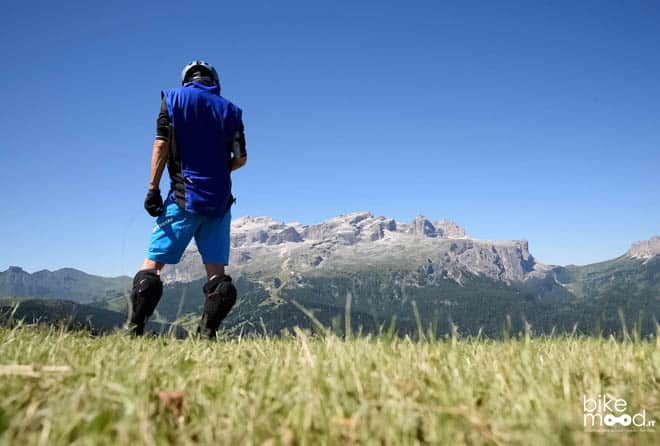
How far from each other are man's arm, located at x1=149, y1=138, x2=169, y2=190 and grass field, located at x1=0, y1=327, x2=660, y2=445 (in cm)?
479

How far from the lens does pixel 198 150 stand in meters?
7.83

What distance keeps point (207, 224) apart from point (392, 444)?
22.2 ft

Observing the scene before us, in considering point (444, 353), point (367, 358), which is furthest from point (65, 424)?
point (444, 353)

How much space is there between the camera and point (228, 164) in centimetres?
826

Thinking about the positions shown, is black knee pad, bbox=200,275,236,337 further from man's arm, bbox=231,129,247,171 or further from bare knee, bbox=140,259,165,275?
man's arm, bbox=231,129,247,171

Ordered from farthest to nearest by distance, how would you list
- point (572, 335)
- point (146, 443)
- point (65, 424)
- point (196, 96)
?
1. point (196, 96)
2. point (572, 335)
3. point (65, 424)
4. point (146, 443)

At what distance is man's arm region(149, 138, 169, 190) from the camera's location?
7695 millimetres

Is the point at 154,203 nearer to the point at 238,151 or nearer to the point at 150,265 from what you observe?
the point at 150,265

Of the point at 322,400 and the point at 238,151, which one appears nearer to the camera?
the point at 322,400

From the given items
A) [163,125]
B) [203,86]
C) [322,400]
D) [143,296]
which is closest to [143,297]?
[143,296]

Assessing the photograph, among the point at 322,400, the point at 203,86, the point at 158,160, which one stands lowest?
the point at 322,400

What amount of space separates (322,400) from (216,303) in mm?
5796

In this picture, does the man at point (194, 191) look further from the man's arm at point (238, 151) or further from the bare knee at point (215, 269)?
the man's arm at point (238, 151)

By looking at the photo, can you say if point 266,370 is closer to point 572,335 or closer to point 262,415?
point 262,415
